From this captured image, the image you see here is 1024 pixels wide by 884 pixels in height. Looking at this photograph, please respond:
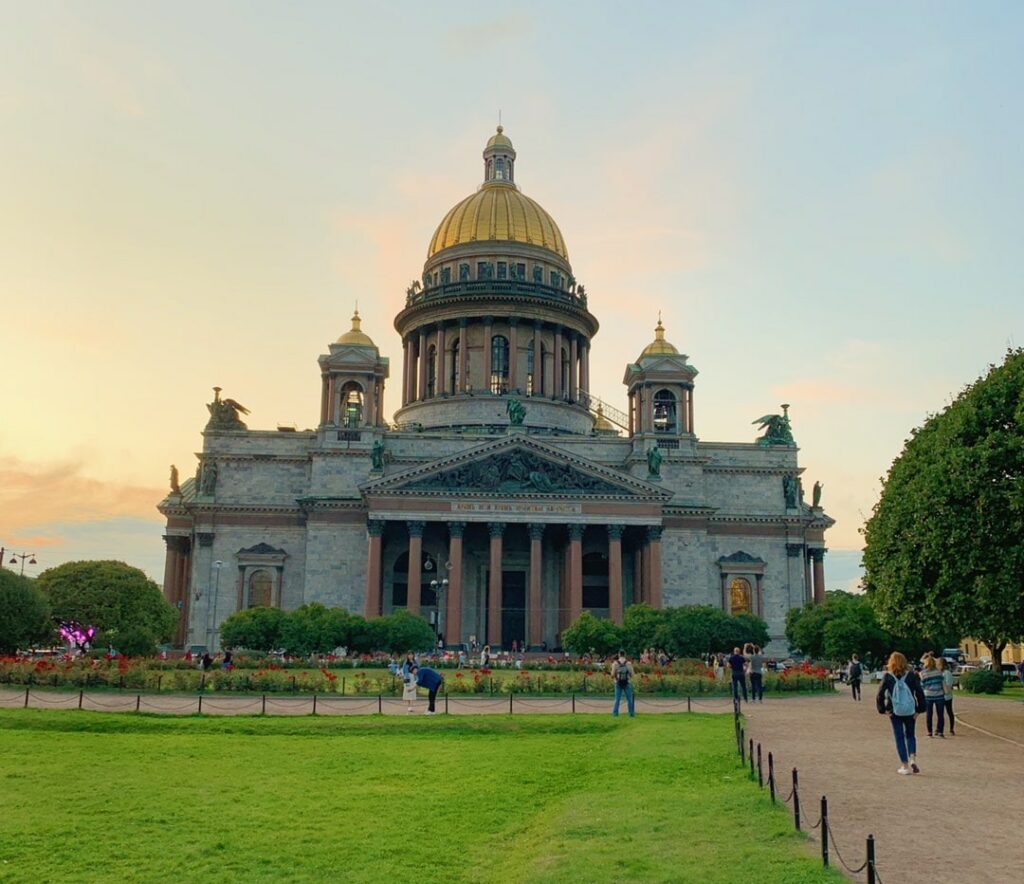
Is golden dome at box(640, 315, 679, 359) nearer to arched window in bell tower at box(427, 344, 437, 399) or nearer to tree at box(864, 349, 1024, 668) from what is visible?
arched window in bell tower at box(427, 344, 437, 399)

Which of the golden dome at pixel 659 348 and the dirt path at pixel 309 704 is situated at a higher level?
the golden dome at pixel 659 348

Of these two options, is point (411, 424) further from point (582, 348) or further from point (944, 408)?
point (944, 408)

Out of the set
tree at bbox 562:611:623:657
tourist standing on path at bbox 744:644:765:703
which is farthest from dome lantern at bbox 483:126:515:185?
tourist standing on path at bbox 744:644:765:703

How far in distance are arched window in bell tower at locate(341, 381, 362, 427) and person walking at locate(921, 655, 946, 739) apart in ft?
176

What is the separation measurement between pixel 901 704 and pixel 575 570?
156 ft

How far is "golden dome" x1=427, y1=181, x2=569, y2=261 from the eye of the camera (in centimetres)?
8538

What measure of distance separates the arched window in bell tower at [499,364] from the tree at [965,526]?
53232 millimetres

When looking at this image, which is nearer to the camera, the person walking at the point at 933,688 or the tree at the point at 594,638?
the person walking at the point at 933,688

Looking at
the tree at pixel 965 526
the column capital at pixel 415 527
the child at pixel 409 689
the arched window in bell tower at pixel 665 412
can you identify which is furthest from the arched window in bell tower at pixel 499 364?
the tree at pixel 965 526

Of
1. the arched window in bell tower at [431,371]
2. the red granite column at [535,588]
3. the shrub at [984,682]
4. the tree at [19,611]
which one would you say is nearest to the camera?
the shrub at [984,682]

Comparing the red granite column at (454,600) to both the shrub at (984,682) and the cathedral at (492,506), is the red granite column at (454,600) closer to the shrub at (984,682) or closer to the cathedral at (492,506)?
the cathedral at (492,506)

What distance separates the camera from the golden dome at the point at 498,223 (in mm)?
85375

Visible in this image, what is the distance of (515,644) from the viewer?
207 feet

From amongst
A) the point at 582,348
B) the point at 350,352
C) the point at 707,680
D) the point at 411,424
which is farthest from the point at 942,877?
the point at 582,348
